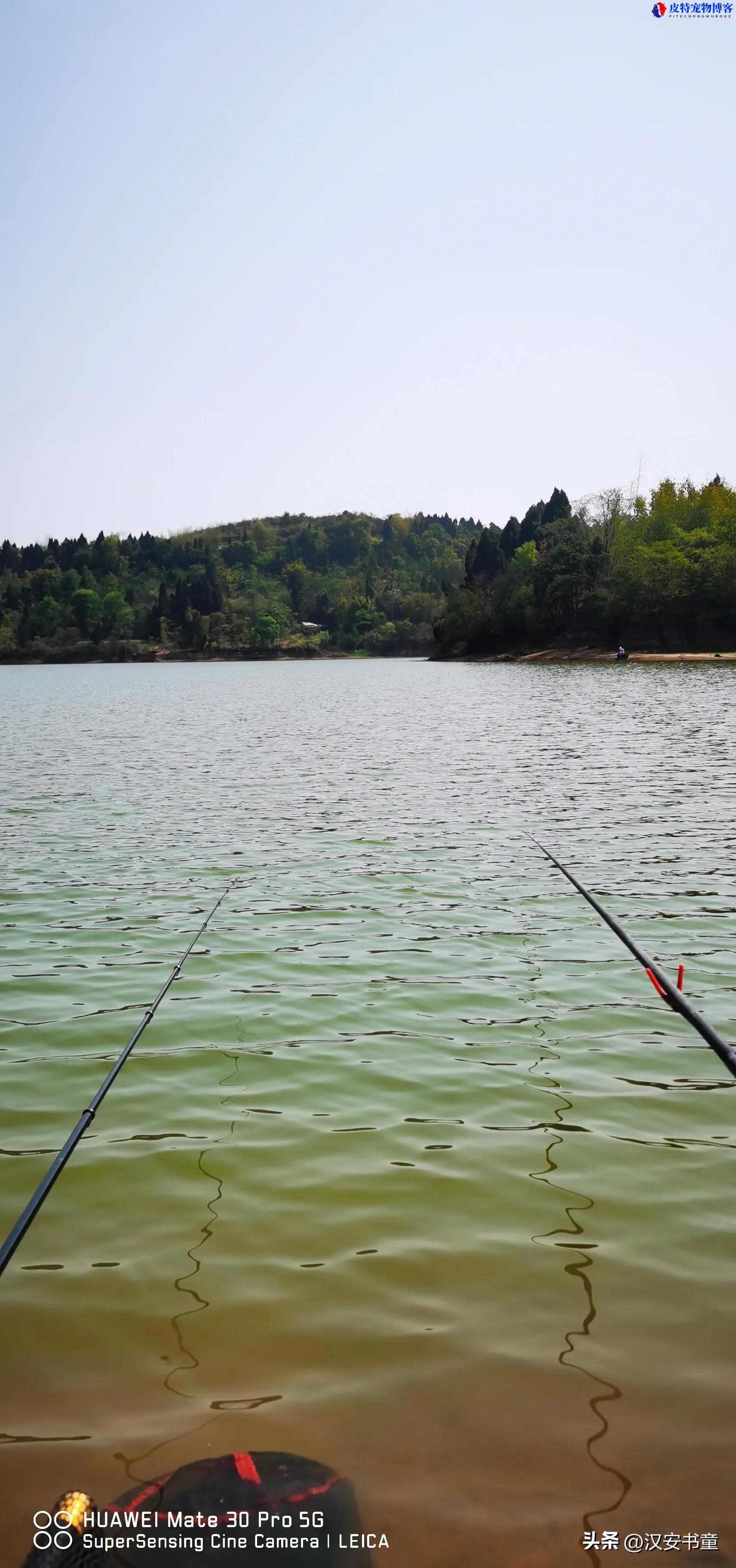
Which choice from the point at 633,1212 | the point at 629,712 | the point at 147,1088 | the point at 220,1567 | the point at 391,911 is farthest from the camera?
the point at 629,712

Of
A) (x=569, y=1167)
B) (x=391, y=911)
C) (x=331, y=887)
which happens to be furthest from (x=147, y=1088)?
(x=331, y=887)

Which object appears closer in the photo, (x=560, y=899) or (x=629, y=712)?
(x=560, y=899)

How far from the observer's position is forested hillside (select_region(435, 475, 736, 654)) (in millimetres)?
110500

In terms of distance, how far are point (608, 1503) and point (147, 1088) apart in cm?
464

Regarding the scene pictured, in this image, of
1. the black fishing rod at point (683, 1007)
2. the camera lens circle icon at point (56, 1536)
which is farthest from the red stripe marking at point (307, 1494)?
the black fishing rod at point (683, 1007)

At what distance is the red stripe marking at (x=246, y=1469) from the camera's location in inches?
145

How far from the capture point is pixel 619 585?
117m

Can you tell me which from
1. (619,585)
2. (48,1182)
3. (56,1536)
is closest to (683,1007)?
(48,1182)

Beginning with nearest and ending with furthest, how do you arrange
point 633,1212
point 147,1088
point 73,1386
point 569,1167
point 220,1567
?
point 220,1567 < point 73,1386 < point 633,1212 < point 569,1167 < point 147,1088

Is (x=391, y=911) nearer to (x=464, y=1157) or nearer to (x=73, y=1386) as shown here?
(x=464, y=1157)

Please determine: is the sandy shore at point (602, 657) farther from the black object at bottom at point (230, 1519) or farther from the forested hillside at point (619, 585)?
the black object at bottom at point (230, 1519)

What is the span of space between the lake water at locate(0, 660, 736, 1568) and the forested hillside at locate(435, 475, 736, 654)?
9984 centimetres

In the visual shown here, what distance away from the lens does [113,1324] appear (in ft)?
15.8

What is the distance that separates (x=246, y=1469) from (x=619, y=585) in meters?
119
